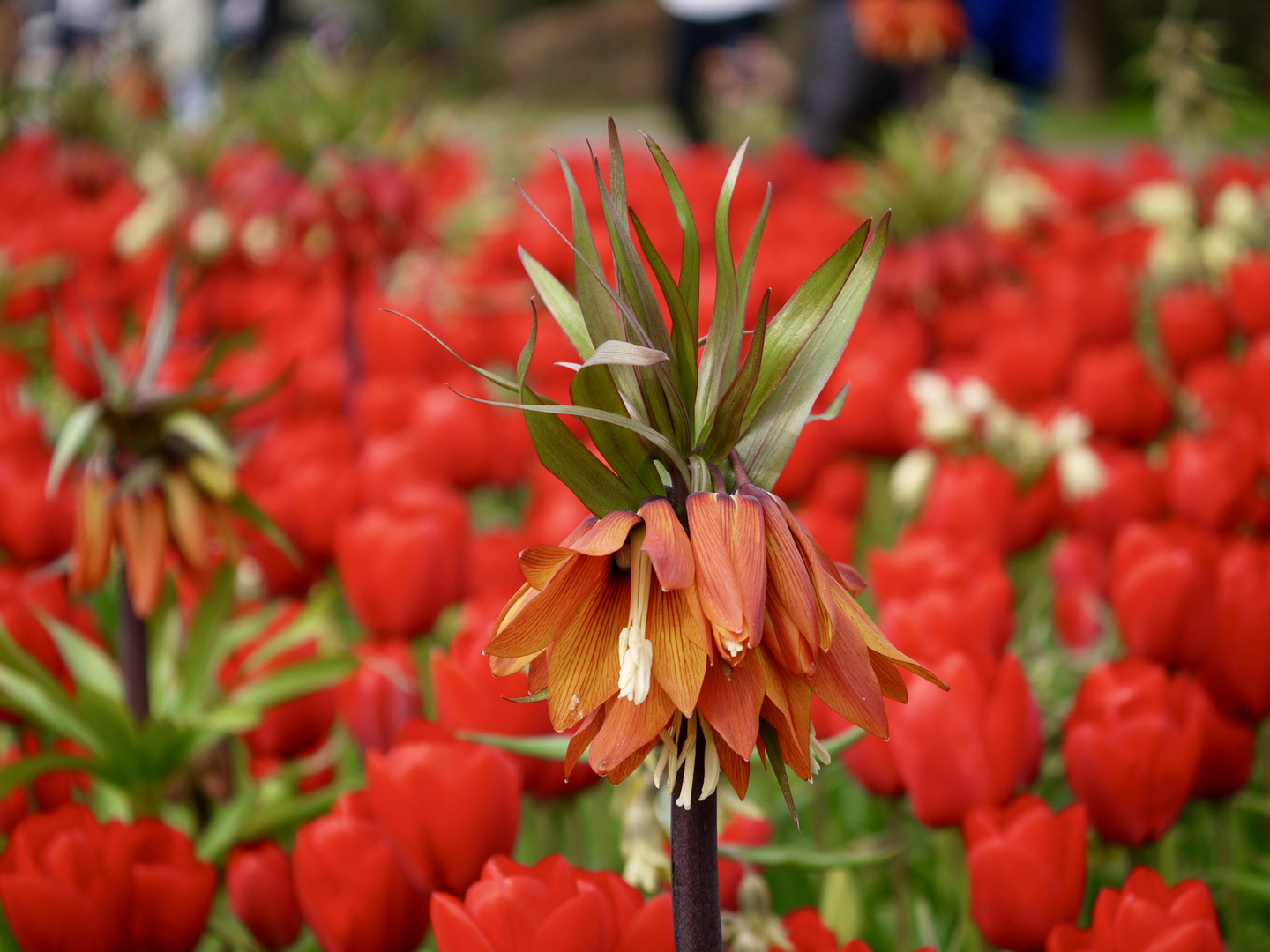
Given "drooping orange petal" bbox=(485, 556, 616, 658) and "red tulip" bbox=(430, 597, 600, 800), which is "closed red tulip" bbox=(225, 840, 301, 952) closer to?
"red tulip" bbox=(430, 597, 600, 800)

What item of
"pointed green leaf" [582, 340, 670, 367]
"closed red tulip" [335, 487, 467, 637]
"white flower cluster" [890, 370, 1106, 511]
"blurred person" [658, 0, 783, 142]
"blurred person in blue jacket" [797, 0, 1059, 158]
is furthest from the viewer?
"blurred person" [658, 0, 783, 142]

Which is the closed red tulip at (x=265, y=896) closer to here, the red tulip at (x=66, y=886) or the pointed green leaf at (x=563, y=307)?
the red tulip at (x=66, y=886)

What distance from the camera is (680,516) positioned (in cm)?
43

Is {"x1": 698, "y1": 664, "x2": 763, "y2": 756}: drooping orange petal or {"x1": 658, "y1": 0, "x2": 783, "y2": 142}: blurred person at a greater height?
{"x1": 698, "y1": 664, "x2": 763, "y2": 756}: drooping orange petal

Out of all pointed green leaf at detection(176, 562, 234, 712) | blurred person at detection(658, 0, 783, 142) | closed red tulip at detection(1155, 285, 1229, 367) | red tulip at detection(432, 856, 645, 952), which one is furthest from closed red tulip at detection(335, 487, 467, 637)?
blurred person at detection(658, 0, 783, 142)

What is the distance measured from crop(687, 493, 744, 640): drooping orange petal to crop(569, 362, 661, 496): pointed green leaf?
0.02 m

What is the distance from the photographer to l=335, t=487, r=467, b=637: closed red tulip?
0.97 m

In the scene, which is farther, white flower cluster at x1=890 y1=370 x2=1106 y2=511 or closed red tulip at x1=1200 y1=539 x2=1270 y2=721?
white flower cluster at x1=890 y1=370 x2=1106 y2=511

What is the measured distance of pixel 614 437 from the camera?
0.42 m

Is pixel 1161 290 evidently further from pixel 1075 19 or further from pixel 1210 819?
pixel 1075 19

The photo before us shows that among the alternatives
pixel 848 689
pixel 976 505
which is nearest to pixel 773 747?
pixel 848 689

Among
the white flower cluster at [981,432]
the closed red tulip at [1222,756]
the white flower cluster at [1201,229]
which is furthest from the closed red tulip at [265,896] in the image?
the white flower cluster at [1201,229]

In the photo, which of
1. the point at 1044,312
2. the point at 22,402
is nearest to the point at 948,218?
the point at 1044,312

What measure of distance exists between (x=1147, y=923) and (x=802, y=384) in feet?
0.88
